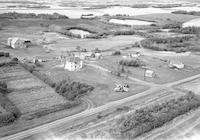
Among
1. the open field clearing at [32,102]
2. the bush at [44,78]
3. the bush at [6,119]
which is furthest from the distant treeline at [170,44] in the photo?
the bush at [6,119]

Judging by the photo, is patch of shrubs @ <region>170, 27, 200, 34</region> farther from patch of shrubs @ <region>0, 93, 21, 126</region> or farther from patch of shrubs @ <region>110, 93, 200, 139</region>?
patch of shrubs @ <region>0, 93, 21, 126</region>

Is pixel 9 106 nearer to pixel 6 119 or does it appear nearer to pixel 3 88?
pixel 6 119

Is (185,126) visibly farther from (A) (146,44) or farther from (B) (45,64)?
(A) (146,44)

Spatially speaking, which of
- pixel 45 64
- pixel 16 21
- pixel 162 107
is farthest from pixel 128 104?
pixel 16 21

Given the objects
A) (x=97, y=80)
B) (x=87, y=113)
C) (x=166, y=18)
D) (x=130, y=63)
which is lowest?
(x=87, y=113)

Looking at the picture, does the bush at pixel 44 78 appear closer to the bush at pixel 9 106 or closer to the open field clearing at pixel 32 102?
the open field clearing at pixel 32 102

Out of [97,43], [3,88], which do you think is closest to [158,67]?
[97,43]

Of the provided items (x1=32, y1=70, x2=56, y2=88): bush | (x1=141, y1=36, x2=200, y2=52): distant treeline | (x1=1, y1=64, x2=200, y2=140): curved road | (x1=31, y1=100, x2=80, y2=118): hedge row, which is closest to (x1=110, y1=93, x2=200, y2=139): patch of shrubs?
(x1=1, y1=64, x2=200, y2=140): curved road
